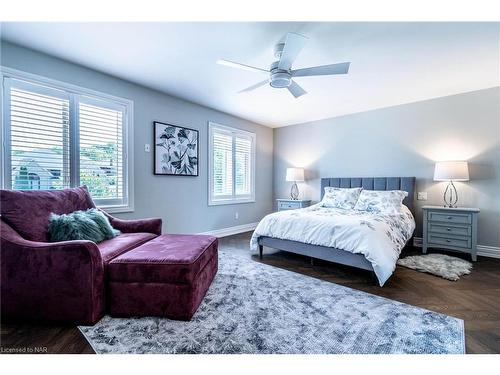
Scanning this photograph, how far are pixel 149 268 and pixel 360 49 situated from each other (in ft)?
9.47

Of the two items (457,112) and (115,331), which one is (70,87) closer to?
(115,331)

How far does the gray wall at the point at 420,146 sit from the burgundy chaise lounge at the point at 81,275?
3.79 m

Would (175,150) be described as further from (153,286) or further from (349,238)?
(349,238)

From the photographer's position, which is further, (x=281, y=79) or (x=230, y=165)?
(x=230, y=165)

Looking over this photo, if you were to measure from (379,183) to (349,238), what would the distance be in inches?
87.3

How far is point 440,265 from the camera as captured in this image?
119 inches

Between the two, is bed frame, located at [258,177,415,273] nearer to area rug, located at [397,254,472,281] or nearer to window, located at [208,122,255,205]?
area rug, located at [397,254,472,281]

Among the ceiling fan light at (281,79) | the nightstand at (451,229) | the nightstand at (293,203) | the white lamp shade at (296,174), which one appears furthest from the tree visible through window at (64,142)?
the nightstand at (451,229)

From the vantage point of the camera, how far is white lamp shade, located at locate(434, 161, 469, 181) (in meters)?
→ 3.32

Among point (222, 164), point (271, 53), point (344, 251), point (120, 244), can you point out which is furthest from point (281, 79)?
point (222, 164)

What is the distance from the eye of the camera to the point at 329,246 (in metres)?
2.72

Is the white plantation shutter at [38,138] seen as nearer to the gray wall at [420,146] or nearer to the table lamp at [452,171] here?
the gray wall at [420,146]

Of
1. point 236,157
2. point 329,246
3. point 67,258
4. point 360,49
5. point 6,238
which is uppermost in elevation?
point 360,49
